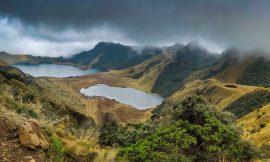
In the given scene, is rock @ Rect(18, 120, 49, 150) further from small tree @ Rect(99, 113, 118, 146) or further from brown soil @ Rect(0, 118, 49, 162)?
small tree @ Rect(99, 113, 118, 146)

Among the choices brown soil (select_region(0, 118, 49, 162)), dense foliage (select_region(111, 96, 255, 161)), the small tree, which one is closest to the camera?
brown soil (select_region(0, 118, 49, 162))

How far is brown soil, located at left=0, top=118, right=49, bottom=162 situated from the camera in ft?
36.2

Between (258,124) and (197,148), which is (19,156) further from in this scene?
(258,124)

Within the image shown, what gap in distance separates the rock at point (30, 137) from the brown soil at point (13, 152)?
0.62 feet

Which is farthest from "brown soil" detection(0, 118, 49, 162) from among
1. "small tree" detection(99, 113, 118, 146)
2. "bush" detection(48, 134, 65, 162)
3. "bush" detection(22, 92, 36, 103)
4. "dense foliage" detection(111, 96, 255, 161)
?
"small tree" detection(99, 113, 118, 146)

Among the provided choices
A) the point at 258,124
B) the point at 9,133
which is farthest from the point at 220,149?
the point at 258,124

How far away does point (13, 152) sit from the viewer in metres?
11.5

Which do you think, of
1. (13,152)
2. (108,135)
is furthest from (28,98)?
(13,152)

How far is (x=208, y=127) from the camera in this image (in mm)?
12758

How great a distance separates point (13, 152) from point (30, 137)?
77 cm

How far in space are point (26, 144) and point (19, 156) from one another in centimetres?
75

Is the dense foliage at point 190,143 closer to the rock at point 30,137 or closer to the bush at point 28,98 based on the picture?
the rock at point 30,137

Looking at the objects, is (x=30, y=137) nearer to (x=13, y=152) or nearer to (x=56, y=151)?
(x=13, y=152)

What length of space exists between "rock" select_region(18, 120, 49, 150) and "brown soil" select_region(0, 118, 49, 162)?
0.19 metres
